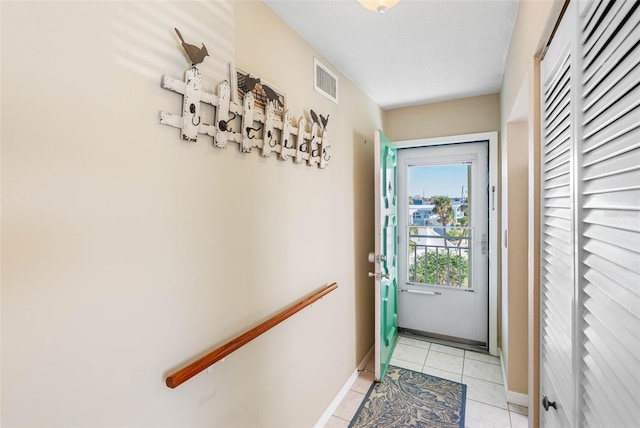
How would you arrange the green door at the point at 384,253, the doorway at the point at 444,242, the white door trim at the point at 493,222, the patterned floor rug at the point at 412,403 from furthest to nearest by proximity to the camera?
the doorway at the point at 444,242 → the white door trim at the point at 493,222 → the green door at the point at 384,253 → the patterned floor rug at the point at 412,403

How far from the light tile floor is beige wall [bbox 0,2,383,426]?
87 centimetres

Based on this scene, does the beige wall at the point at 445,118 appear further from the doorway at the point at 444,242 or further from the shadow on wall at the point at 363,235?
the shadow on wall at the point at 363,235

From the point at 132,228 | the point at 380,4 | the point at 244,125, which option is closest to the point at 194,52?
the point at 244,125

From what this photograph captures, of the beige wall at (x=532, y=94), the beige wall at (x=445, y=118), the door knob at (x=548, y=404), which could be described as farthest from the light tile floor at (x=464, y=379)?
the beige wall at (x=445, y=118)

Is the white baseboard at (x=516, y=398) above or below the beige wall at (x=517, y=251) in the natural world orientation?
below

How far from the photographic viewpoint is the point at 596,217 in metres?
0.62

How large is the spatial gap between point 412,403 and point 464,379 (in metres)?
0.58

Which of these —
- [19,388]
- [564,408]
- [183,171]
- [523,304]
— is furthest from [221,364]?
[523,304]

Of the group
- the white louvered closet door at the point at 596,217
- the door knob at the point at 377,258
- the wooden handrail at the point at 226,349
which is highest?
the white louvered closet door at the point at 596,217

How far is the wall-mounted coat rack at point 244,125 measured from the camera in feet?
3.21

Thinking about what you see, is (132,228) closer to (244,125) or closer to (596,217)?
(244,125)

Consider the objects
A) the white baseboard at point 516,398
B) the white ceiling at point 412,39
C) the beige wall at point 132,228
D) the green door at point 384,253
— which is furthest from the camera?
the green door at point 384,253

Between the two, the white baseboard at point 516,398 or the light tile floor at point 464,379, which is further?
the white baseboard at point 516,398

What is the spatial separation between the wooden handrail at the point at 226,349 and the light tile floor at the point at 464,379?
97 centimetres
